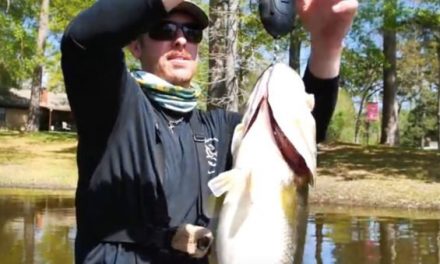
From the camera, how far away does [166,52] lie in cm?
239

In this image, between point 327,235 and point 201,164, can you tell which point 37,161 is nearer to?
point 327,235

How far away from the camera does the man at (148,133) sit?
7.02ft

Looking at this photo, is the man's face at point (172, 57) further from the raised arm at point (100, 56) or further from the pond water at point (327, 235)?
the pond water at point (327, 235)

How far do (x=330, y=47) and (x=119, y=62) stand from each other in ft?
2.40

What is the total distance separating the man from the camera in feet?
7.02

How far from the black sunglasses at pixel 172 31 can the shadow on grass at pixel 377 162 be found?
1715 cm

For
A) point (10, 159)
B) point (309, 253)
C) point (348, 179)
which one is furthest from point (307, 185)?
point (10, 159)

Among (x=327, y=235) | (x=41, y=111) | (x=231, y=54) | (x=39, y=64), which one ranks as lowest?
(x=327, y=235)

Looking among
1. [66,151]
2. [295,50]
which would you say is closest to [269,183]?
[295,50]

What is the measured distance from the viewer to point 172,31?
2375 millimetres

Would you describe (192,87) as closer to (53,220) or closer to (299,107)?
(299,107)

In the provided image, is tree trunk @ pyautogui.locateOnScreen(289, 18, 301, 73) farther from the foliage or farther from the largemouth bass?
the foliage

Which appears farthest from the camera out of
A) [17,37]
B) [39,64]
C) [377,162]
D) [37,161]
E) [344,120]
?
[344,120]

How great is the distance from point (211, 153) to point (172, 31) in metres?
0.45
